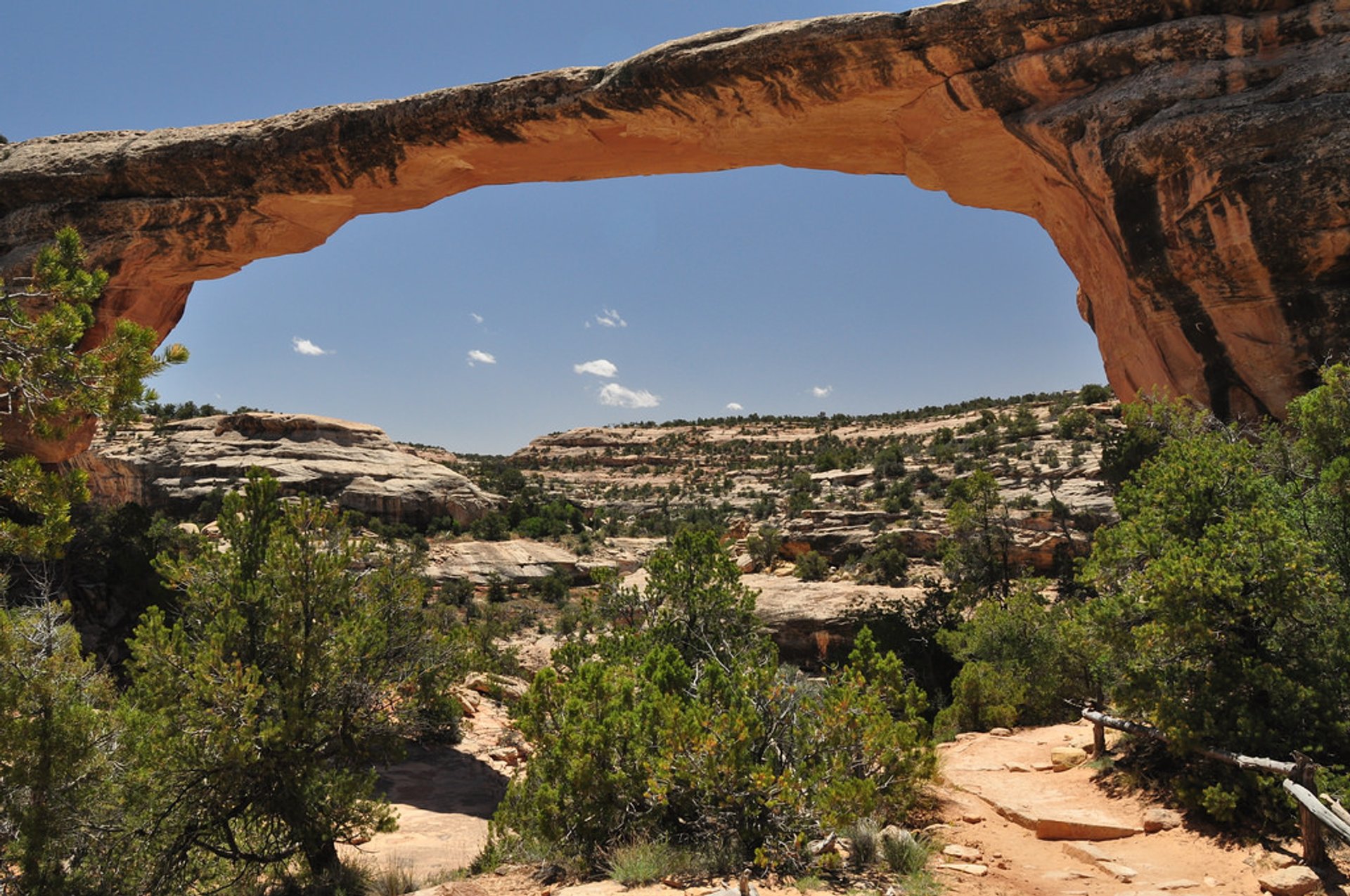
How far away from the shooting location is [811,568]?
22.7 m

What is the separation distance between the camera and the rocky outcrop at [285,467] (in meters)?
29.0

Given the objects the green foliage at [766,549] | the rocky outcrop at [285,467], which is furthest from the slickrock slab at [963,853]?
the rocky outcrop at [285,467]

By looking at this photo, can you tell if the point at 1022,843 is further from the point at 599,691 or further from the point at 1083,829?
the point at 599,691

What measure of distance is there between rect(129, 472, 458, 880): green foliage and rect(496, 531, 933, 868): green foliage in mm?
1977

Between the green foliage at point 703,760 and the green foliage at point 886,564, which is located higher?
the green foliage at point 886,564

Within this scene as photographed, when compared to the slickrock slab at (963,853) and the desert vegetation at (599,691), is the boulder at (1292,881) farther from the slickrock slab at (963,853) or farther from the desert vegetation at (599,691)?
the slickrock slab at (963,853)

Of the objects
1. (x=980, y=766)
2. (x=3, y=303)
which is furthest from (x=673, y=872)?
(x=980, y=766)

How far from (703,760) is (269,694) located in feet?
13.5

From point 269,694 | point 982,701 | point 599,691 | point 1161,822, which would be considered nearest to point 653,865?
point 599,691

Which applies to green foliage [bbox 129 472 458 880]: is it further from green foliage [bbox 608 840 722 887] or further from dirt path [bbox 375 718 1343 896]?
green foliage [bbox 608 840 722 887]

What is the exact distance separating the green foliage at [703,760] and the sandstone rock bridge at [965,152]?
6071 millimetres

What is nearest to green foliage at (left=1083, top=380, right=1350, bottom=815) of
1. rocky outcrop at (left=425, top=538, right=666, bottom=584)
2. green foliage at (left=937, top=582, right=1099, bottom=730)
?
green foliage at (left=937, top=582, right=1099, bottom=730)

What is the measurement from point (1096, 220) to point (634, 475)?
148ft

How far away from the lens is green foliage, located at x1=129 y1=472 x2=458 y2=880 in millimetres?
6113
